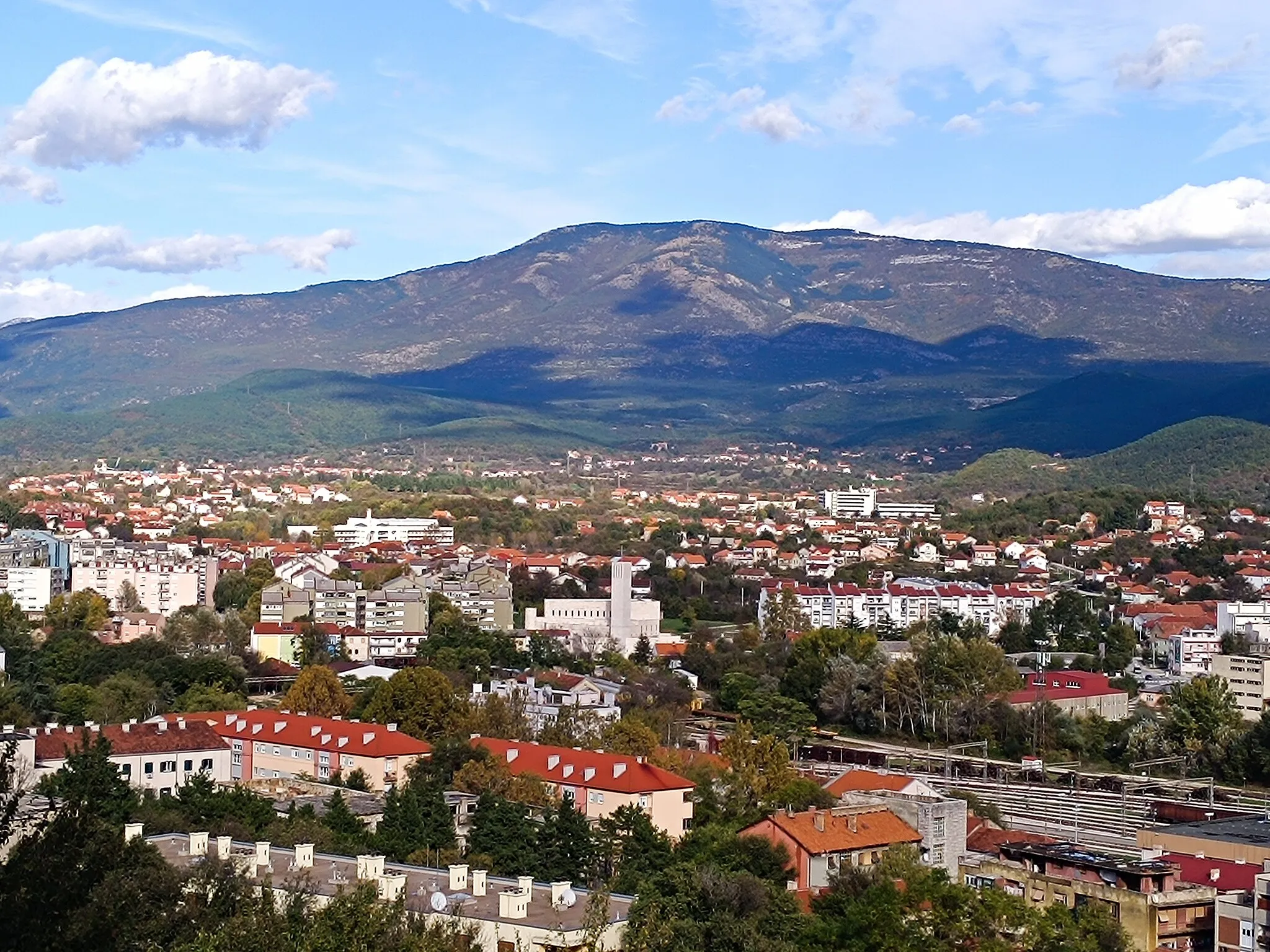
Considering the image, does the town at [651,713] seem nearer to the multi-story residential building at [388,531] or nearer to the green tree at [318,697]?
the green tree at [318,697]

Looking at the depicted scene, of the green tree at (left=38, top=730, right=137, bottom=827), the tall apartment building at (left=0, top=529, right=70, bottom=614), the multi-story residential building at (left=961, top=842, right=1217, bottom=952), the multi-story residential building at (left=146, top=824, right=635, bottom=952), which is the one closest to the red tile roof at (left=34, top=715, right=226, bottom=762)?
the green tree at (left=38, top=730, right=137, bottom=827)

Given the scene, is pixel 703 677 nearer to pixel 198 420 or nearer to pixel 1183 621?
pixel 1183 621

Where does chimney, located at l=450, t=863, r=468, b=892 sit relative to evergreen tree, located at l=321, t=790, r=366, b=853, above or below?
above

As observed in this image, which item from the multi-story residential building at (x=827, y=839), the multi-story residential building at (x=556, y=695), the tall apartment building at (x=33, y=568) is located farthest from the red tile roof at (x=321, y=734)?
the tall apartment building at (x=33, y=568)

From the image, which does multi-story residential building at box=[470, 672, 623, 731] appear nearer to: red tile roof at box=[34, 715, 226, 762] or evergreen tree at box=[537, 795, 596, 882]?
red tile roof at box=[34, 715, 226, 762]

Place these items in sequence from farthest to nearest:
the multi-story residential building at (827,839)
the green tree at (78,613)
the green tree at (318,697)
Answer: the green tree at (78,613) → the green tree at (318,697) → the multi-story residential building at (827,839)

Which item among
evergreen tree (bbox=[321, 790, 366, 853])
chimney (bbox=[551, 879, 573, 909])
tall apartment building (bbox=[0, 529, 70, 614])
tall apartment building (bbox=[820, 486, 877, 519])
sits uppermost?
tall apartment building (bbox=[820, 486, 877, 519])
